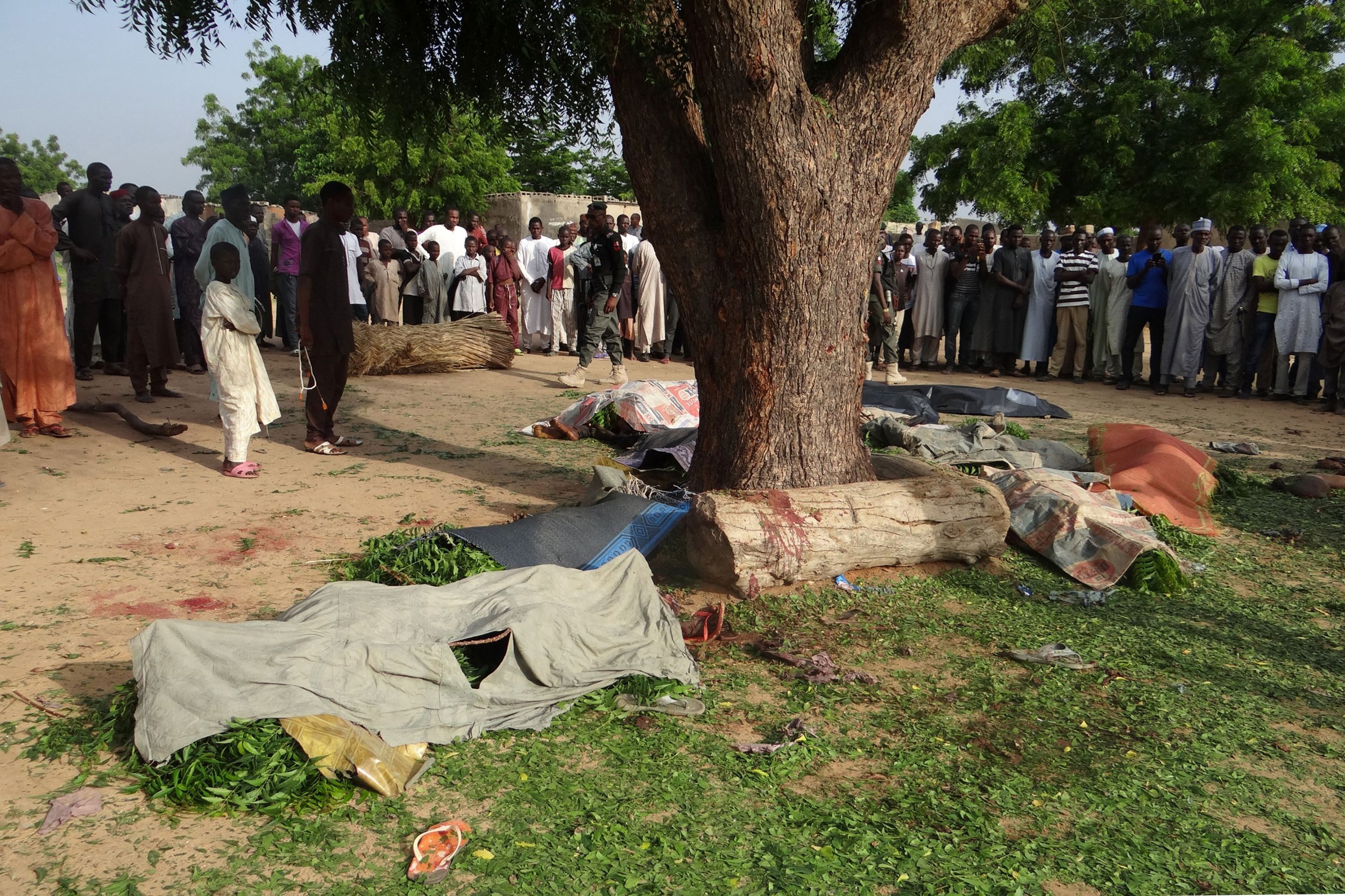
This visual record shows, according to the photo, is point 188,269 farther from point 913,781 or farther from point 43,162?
point 43,162

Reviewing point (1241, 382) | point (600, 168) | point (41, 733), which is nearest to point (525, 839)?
point (41, 733)

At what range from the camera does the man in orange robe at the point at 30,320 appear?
7.42 m

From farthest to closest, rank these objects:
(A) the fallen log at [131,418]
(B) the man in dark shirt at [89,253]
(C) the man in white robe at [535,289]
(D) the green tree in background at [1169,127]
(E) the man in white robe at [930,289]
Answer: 1. (D) the green tree in background at [1169,127]
2. (C) the man in white robe at [535,289]
3. (E) the man in white robe at [930,289]
4. (B) the man in dark shirt at [89,253]
5. (A) the fallen log at [131,418]

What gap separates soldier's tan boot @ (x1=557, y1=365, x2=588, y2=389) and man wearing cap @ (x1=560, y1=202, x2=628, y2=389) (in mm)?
14

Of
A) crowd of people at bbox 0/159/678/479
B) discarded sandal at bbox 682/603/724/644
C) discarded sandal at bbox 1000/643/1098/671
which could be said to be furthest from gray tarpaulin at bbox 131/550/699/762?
crowd of people at bbox 0/159/678/479

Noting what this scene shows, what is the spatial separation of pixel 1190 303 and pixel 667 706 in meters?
10.4

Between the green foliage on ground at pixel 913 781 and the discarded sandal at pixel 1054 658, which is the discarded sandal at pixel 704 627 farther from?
the discarded sandal at pixel 1054 658

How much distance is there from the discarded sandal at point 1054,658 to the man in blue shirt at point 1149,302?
29.2 feet

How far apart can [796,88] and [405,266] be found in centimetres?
959

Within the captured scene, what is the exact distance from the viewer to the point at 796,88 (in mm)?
5074

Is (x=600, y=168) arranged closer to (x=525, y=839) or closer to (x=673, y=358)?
(x=673, y=358)

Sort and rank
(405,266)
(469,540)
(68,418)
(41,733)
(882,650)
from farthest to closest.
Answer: (405,266), (68,418), (469,540), (882,650), (41,733)

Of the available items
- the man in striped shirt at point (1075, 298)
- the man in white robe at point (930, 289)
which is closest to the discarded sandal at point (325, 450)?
the man in white robe at point (930, 289)

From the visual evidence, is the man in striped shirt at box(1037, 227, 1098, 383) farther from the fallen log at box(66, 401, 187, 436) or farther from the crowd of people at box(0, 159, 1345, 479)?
the fallen log at box(66, 401, 187, 436)
